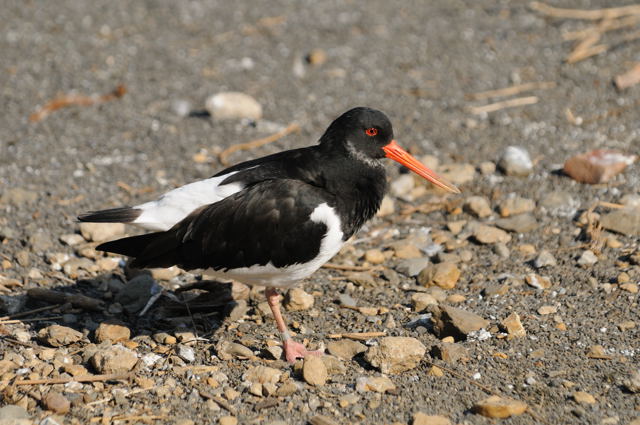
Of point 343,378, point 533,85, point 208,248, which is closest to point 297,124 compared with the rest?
point 533,85

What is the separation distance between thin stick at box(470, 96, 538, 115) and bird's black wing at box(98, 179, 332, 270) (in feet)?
12.7

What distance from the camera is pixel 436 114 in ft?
26.3

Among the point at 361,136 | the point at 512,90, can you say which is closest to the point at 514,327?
the point at 361,136

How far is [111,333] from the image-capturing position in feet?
15.8

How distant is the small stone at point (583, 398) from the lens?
4086 millimetres

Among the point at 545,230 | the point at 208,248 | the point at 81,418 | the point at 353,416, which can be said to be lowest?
the point at 545,230

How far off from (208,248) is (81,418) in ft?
3.90

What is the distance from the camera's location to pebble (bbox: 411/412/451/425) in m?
3.90

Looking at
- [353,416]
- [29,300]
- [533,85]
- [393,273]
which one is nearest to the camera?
[353,416]

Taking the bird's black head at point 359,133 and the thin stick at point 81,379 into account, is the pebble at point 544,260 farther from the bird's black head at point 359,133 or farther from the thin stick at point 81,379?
the thin stick at point 81,379

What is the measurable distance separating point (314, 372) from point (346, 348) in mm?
465

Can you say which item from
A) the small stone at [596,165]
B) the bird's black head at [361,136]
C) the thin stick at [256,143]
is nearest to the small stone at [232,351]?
the bird's black head at [361,136]

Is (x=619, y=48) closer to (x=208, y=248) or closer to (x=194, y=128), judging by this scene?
(x=194, y=128)

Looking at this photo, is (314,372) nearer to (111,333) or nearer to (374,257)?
(111,333)
